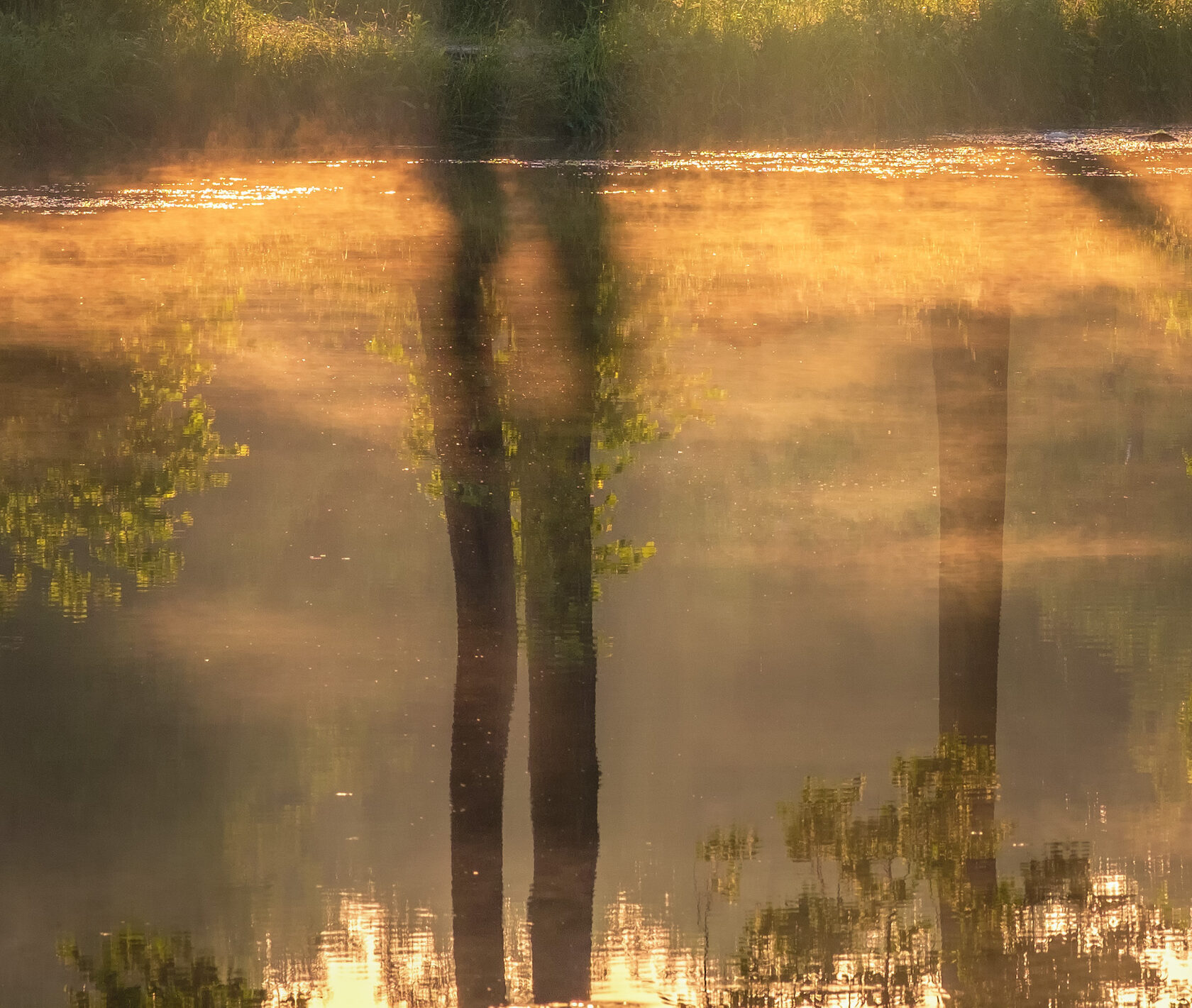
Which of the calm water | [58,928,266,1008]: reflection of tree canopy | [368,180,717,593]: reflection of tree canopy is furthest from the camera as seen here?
[368,180,717,593]: reflection of tree canopy

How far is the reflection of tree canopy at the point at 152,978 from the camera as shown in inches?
172

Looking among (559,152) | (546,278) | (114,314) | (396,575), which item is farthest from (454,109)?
(396,575)

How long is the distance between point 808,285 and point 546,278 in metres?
1.98

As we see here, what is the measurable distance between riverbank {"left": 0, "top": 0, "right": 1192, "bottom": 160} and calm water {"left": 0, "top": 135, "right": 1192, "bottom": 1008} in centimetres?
1069

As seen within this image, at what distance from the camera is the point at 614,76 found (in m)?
25.8

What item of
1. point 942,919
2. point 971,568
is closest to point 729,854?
point 942,919

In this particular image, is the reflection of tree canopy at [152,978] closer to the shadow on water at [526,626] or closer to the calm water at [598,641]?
the calm water at [598,641]

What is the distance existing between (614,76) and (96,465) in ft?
57.6

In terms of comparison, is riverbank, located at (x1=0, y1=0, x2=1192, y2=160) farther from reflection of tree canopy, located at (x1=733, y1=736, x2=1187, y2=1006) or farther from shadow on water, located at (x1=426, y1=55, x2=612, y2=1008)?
reflection of tree canopy, located at (x1=733, y1=736, x2=1187, y2=1006)

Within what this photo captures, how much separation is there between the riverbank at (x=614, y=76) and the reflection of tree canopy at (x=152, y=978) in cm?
2057

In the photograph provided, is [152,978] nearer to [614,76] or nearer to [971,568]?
[971,568]

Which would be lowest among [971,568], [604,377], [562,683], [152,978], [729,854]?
[152,978]

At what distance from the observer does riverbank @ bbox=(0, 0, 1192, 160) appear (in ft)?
80.8

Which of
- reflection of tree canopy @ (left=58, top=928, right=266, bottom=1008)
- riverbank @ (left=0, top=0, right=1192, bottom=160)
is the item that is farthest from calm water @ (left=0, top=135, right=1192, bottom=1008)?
riverbank @ (left=0, top=0, right=1192, bottom=160)
